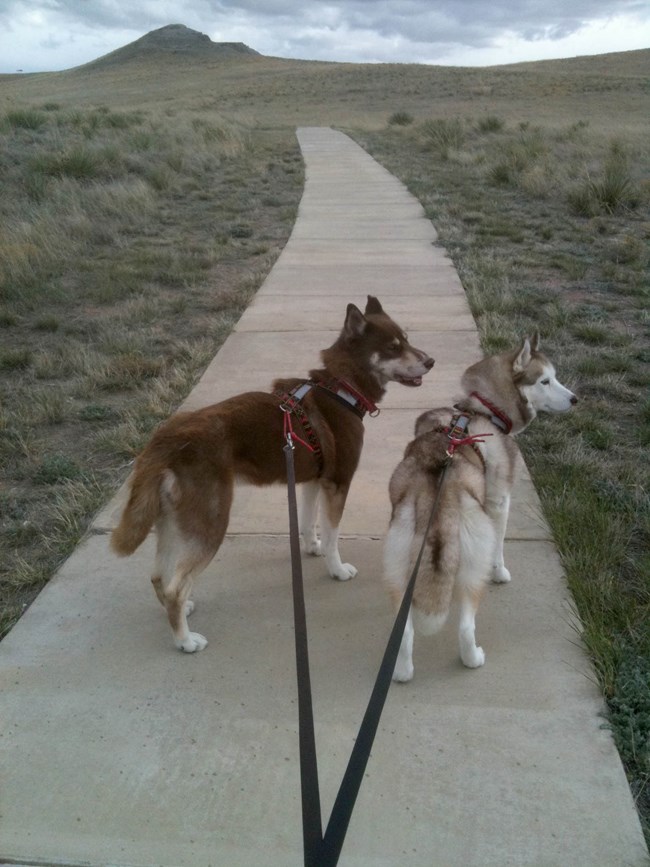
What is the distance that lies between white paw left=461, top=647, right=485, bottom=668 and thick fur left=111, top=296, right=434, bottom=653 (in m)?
0.96

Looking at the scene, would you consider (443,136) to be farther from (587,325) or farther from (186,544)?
(186,544)

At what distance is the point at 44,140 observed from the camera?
19.1 meters

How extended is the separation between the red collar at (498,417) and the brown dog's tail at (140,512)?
5.69 feet

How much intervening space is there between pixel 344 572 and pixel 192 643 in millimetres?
989

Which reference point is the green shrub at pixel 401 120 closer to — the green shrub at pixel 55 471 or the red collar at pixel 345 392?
the green shrub at pixel 55 471

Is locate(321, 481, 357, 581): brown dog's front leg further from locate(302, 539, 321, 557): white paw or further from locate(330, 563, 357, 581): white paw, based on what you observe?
locate(302, 539, 321, 557): white paw

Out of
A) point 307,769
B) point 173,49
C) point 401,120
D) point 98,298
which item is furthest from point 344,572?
point 173,49

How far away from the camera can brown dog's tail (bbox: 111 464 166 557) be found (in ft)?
11.0

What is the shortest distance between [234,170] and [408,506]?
18.6 metres

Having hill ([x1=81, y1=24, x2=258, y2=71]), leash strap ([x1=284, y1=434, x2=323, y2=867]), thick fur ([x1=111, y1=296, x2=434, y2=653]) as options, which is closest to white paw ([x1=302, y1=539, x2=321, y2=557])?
thick fur ([x1=111, y1=296, x2=434, y2=653])

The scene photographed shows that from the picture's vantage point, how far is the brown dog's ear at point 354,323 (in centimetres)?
432

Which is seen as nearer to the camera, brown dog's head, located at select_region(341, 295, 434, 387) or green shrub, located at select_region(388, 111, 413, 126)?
brown dog's head, located at select_region(341, 295, 434, 387)

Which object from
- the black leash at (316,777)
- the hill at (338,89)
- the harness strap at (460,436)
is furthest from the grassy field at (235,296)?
the hill at (338,89)

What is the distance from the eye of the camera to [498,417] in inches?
156
